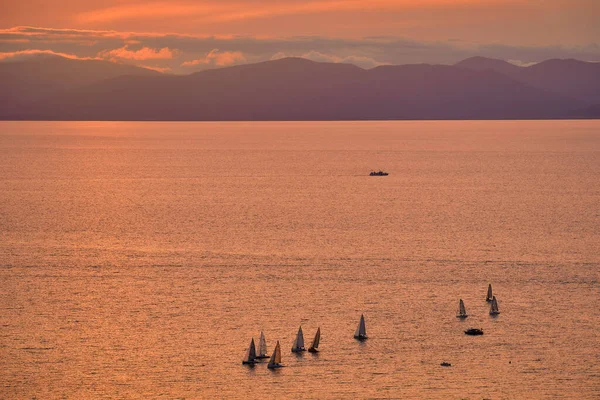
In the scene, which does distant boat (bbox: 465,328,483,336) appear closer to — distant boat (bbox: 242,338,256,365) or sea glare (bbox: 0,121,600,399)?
sea glare (bbox: 0,121,600,399)

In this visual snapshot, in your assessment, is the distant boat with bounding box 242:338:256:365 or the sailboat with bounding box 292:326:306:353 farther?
the sailboat with bounding box 292:326:306:353

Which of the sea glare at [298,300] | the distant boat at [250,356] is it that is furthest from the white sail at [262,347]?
the sea glare at [298,300]

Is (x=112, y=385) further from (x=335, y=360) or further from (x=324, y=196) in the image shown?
(x=324, y=196)

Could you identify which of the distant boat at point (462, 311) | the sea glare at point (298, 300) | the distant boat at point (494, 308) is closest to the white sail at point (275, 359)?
the sea glare at point (298, 300)

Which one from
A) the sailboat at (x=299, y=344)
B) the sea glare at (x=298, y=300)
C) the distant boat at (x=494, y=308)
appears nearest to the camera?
the sea glare at (x=298, y=300)

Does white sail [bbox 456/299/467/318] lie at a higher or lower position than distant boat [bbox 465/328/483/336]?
higher

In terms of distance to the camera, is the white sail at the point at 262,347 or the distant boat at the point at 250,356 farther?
the white sail at the point at 262,347

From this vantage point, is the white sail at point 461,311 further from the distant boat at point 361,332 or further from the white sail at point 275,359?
the white sail at point 275,359

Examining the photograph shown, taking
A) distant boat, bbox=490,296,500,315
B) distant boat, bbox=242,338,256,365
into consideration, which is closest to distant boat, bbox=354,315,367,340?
distant boat, bbox=242,338,256,365

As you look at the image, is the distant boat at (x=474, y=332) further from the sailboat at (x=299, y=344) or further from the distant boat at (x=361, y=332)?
the sailboat at (x=299, y=344)

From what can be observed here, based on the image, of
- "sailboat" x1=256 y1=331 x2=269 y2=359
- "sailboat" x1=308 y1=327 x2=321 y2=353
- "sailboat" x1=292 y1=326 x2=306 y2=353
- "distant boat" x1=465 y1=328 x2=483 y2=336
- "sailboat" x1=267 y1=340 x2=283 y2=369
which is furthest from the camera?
"distant boat" x1=465 y1=328 x2=483 y2=336

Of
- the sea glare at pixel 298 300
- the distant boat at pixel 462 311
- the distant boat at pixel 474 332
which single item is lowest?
the sea glare at pixel 298 300

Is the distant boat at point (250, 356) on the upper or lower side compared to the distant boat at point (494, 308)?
lower

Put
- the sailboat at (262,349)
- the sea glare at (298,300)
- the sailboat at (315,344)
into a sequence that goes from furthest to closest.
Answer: the sailboat at (315,344), the sailboat at (262,349), the sea glare at (298,300)
